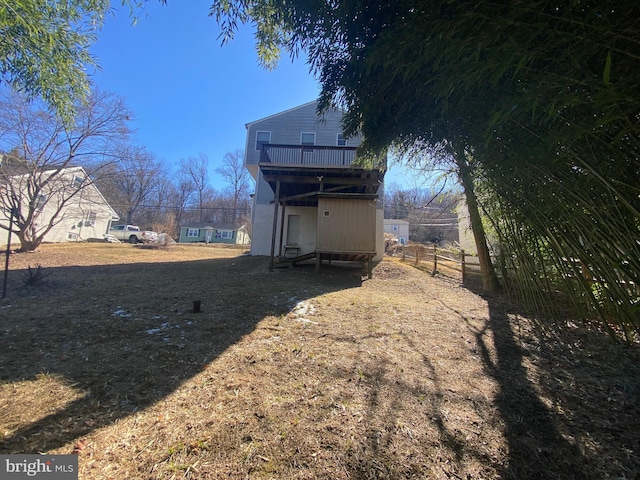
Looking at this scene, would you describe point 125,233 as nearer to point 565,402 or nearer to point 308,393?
point 308,393

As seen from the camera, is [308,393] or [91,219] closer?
[308,393]

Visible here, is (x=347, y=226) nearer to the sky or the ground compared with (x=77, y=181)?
nearer to the ground

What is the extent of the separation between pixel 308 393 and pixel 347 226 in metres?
5.44

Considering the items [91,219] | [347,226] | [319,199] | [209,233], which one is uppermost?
[319,199]

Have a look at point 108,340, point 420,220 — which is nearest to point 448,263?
point 108,340

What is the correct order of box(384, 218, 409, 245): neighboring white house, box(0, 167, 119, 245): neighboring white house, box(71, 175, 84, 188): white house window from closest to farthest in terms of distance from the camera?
box(0, 167, 119, 245): neighboring white house < box(71, 175, 84, 188): white house window < box(384, 218, 409, 245): neighboring white house

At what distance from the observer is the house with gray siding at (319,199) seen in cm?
703

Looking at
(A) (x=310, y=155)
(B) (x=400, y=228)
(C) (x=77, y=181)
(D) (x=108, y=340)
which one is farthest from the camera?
(B) (x=400, y=228)

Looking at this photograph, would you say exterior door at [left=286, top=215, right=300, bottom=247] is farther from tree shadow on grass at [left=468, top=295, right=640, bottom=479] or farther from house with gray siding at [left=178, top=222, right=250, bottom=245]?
house with gray siding at [left=178, top=222, right=250, bottom=245]

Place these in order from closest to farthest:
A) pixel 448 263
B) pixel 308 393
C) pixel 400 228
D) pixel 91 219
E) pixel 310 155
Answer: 1. pixel 308 393
2. pixel 310 155
3. pixel 448 263
4. pixel 91 219
5. pixel 400 228

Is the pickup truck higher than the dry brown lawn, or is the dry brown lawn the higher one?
the pickup truck

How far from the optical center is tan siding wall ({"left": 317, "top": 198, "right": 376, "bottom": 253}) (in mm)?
7023

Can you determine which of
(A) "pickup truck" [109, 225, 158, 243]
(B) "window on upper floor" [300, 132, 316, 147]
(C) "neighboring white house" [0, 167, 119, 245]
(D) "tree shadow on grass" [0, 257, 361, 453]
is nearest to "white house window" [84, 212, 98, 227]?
(C) "neighboring white house" [0, 167, 119, 245]

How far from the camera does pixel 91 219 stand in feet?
61.6
